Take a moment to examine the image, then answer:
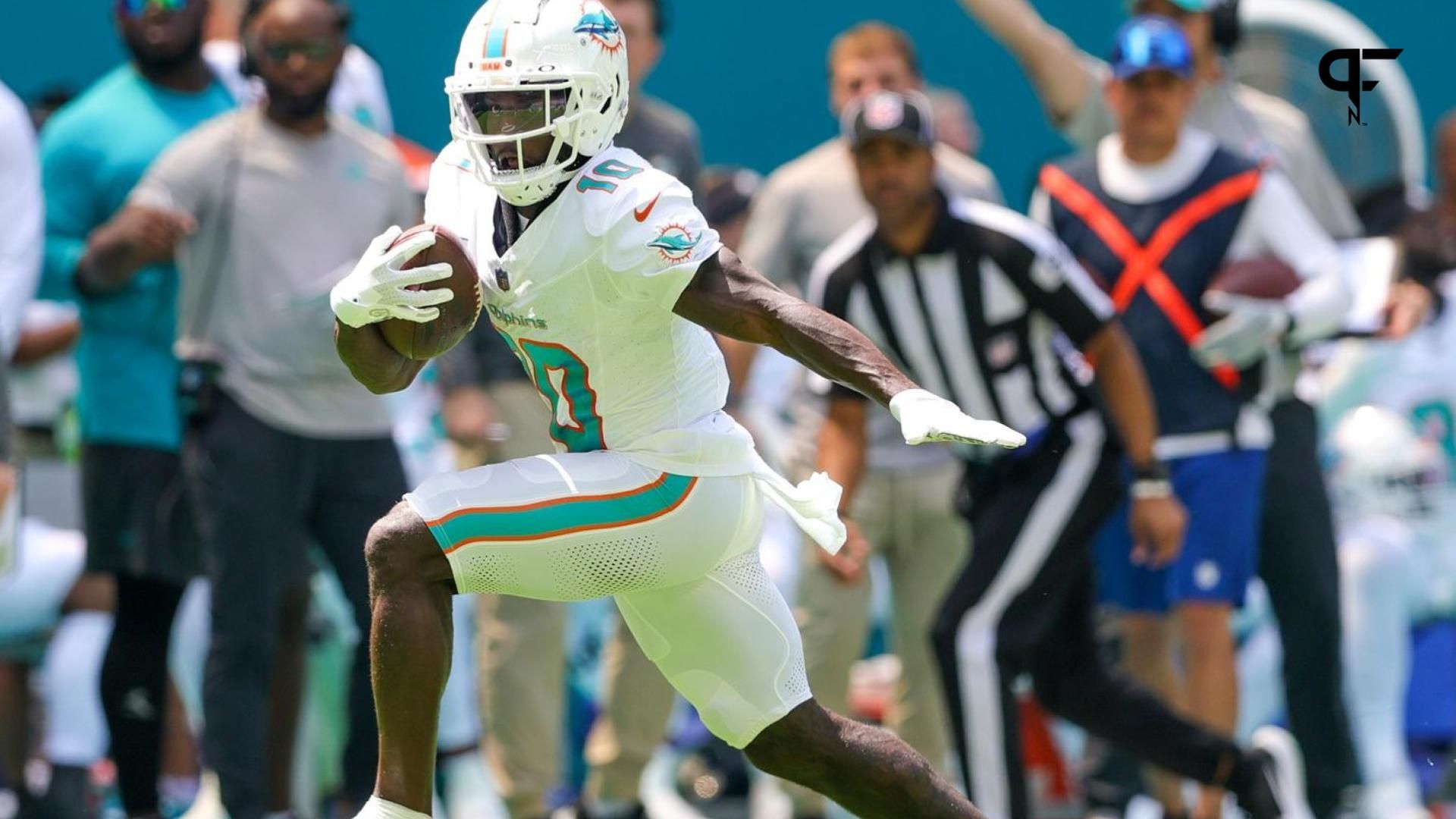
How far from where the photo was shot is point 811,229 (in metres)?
7.36

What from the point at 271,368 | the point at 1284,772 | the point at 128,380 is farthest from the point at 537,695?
the point at 1284,772

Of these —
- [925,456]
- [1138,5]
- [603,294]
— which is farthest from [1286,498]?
[603,294]

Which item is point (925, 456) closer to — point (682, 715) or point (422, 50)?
point (682, 715)

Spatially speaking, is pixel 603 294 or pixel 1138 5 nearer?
pixel 603 294

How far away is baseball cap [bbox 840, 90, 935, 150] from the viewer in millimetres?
6574

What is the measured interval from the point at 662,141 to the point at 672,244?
8.80ft

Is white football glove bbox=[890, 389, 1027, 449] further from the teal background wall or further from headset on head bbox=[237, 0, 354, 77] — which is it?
the teal background wall

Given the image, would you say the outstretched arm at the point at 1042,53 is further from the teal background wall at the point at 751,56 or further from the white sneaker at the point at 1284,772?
the teal background wall at the point at 751,56

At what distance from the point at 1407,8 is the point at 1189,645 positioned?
3.59 meters

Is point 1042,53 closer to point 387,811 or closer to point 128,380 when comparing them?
point 128,380

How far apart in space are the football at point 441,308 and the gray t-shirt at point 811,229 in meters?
2.61

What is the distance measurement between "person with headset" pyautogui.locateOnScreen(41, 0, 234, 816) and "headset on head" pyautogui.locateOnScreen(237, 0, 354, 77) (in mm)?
199

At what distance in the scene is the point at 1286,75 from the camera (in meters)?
9.23

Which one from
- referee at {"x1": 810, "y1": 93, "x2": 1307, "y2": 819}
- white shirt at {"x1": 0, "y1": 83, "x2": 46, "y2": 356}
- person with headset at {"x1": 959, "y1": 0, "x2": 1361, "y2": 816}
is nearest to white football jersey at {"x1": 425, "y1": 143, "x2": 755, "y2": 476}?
referee at {"x1": 810, "y1": 93, "x2": 1307, "y2": 819}
